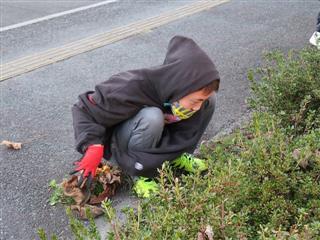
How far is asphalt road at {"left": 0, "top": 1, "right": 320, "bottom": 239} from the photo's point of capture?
2902 mm

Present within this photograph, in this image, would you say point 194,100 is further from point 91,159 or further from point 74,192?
point 74,192

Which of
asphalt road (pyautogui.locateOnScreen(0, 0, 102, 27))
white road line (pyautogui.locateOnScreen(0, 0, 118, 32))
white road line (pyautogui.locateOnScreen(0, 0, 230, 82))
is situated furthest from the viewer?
asphalt road (pyautogui.locateOnScreen(0, 0, 102, 27))

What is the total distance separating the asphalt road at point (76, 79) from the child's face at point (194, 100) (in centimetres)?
67

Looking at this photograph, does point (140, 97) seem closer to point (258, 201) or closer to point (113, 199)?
point (113, 199)

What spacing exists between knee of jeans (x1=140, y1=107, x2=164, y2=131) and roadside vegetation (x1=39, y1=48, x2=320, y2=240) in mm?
296

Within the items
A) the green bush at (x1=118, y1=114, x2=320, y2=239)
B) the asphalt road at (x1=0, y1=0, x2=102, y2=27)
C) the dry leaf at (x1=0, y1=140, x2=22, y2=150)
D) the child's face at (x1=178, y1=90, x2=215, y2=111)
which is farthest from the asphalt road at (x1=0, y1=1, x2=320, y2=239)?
the green bush at (x1=118, y1=114, x2=320, y2=239)

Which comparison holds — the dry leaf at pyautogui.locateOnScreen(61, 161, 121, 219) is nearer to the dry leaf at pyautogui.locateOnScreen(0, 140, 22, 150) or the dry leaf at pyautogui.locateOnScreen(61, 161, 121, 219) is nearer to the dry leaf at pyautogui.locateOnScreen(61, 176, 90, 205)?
the dry leaf at pyautogui.locateOnScreen(61, 176, 90, 205)

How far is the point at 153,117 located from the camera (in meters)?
2.68

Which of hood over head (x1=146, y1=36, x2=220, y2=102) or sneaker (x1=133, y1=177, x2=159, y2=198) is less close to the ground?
A: hood over head (x1=146, y1=36, x2=220, y2=102)

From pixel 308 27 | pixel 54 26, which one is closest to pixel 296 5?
pixel 308 27

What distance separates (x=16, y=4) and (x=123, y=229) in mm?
6027

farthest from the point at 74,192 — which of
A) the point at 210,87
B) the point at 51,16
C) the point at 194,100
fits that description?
the point at 51,16

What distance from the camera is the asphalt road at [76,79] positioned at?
Result: 114 inches

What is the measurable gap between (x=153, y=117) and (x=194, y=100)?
24 cm
